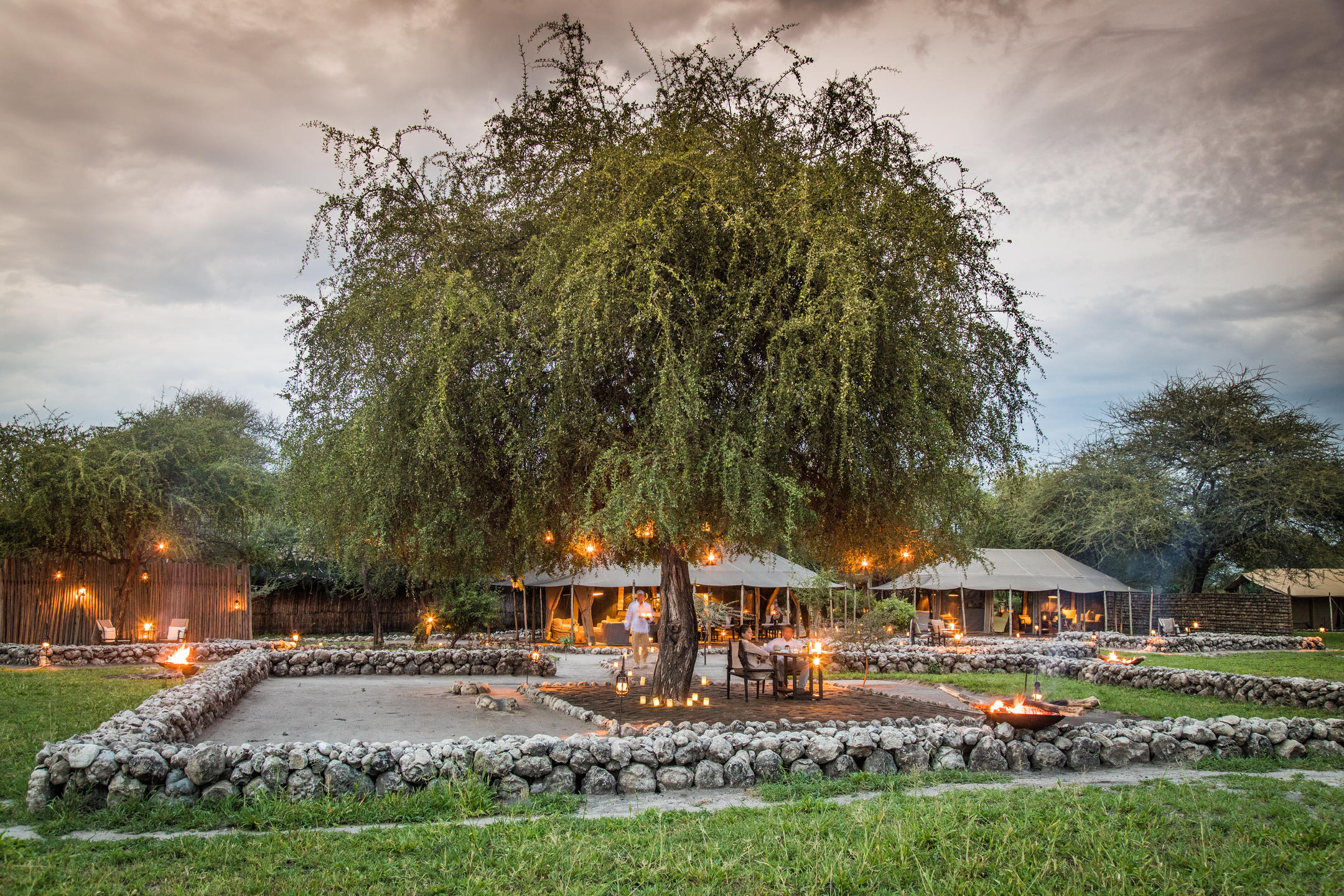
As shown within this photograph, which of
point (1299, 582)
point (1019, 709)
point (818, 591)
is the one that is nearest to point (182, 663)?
point (1019, 709)

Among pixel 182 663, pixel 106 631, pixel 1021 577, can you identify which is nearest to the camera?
pixel 182 663

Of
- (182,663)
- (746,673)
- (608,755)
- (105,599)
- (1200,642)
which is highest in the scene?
(105,599)

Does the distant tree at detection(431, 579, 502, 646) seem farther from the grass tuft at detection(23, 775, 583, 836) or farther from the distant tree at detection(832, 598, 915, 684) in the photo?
the grass tuft at detection(23, 775, 583, 836)

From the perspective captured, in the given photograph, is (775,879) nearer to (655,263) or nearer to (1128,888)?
(1128,888)

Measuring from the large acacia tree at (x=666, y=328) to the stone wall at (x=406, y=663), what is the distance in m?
6.87

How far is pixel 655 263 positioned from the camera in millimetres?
8352

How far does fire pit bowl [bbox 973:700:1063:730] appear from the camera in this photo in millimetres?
→ 7539

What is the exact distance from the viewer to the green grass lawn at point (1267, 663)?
650 inches

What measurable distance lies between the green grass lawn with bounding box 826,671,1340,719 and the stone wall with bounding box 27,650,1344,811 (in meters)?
3.06

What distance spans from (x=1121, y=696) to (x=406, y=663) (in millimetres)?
13007

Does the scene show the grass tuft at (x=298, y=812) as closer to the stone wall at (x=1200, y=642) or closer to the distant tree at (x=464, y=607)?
the distant tree at (x=464, y=607)

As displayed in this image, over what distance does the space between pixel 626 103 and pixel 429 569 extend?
6553 mm

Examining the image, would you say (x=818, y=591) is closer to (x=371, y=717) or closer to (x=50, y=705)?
(x=371, y=717)

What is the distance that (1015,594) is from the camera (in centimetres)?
3416
